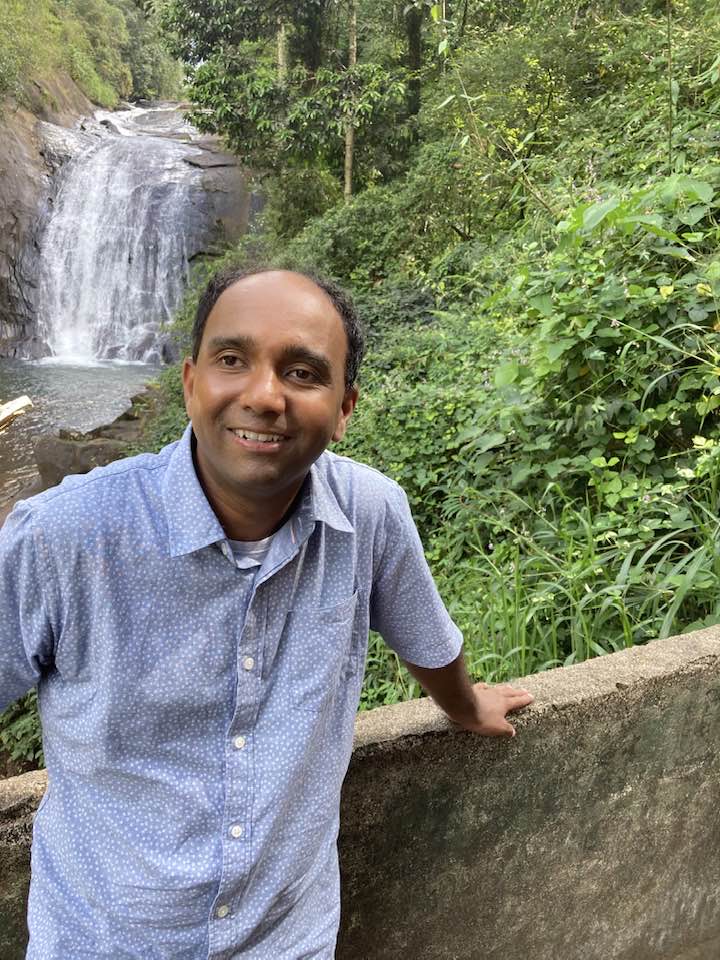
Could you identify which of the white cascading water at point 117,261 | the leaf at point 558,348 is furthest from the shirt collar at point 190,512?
the white cascading water at point 117,261

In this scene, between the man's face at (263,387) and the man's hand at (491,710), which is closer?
the man's face at (263,387)

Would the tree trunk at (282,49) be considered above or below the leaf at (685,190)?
above

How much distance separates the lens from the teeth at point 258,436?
Result: 102 cm

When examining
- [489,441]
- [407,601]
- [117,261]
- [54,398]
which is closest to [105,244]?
[117,261]

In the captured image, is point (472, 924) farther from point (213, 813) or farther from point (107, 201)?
point (107, 201)

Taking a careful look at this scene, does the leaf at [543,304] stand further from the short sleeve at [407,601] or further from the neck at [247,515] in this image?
the neck at [247,515]

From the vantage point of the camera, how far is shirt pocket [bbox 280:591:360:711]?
108 centimetres

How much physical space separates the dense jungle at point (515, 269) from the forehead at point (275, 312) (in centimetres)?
10

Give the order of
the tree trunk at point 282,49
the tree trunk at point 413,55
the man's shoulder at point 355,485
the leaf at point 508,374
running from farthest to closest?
the tree trunk at point 413,55
the tree trunk at point 282,49
the leaf at point 508,374
the man's shoulder at point 355,485

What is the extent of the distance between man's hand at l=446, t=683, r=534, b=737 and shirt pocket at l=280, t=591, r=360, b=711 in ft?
1.47

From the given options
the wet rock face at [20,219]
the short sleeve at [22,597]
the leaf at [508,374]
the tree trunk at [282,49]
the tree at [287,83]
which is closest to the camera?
the short sleeve at [22,597]

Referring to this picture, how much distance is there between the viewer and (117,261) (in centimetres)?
1548

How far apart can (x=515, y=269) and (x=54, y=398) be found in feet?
27.3

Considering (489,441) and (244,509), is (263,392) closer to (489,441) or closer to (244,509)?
(244,509)
